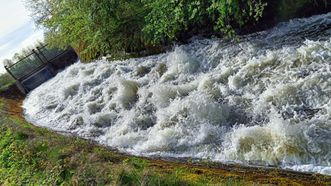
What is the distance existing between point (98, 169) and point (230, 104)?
328 centimetres

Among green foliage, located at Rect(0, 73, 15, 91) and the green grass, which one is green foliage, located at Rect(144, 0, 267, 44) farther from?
green foliage, located at Rect(0, 73, 15, 91)

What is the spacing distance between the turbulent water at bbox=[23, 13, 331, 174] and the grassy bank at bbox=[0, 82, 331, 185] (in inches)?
16.1

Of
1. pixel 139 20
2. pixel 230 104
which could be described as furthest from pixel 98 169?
pixel 139 20

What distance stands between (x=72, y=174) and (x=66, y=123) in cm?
636

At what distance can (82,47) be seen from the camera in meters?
20.5

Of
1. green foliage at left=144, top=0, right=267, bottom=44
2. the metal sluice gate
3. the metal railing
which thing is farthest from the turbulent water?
the metal railing

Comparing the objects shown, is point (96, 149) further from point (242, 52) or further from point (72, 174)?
point (242, 52)

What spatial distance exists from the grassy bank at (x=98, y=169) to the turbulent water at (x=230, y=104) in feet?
1.34

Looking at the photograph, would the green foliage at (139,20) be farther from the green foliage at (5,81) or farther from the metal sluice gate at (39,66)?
the green foliage at (5,81)

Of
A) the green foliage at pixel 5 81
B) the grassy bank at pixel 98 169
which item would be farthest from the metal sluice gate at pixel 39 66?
the grassy bank at pixel 98 169

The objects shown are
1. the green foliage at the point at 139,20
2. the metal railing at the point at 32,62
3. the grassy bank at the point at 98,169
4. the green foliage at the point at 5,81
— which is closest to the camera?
the grassy bank at the point at 98,169

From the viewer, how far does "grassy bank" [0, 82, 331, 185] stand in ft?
21.0

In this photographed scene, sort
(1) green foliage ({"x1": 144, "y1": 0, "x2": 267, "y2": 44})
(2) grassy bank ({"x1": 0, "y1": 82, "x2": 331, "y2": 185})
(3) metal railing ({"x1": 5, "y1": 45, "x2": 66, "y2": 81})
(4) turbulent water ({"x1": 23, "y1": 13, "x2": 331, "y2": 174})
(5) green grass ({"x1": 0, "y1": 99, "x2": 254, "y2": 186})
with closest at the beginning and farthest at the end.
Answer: (2) grassy bank ({"x1": 0, "y1": 82, "x2": 331, "y2": 185}) → (5) green grass ({"x1": 0, "y1": 99, "x2": 254, "y2": 186}) → (4) turbulent water ({"x1": 23, "y1": 13, "x2": 331, "y2": 174}) → (1) green foliage ({"x1": 144, "y1": 0, "x2": 267, "y2": 44}) → (3) metal railing ({"x1": 5, "y1": 45, "x2": 66, "y2": 81})

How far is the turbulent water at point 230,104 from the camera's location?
7207 millimetres
